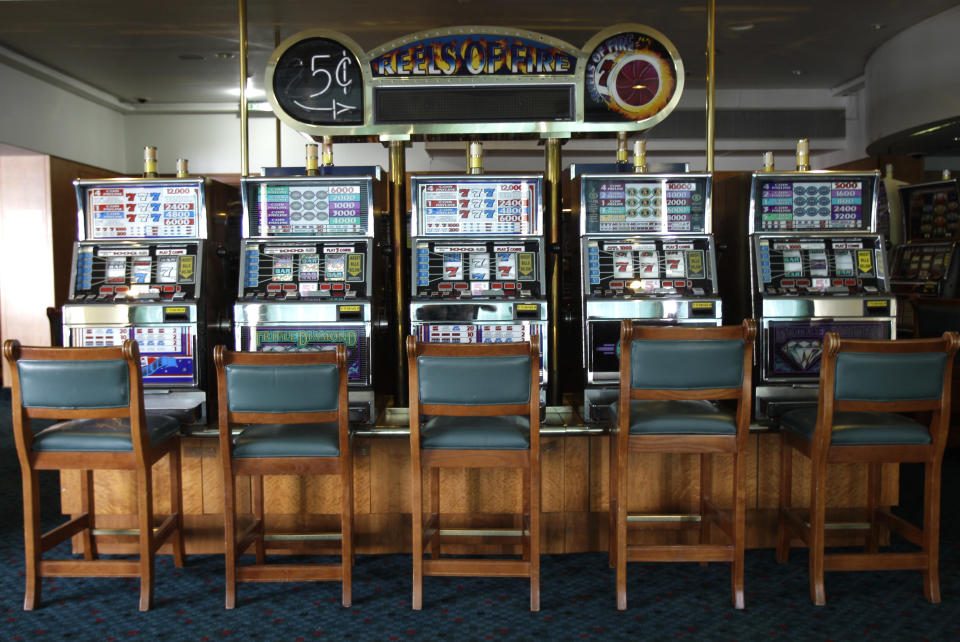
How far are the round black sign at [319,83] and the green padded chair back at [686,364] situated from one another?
2.13m

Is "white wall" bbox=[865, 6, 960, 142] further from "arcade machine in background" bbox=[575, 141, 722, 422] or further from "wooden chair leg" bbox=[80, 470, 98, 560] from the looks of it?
"wooden chair leg" bbox=[80, 470, 98, 560]

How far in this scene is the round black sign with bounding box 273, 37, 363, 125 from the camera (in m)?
3.97

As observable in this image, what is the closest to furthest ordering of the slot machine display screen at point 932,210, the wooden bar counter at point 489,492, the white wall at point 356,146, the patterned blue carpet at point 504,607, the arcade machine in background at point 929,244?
the patterned blue carpet at point 504,607, the wooden bar counter at point 489,492, the arcade machine in background at point 929,244, the slot machine display screen at point 932,210, the white wall at point 356,146

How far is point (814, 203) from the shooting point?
4.02m

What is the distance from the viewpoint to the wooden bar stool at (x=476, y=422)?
2754mm

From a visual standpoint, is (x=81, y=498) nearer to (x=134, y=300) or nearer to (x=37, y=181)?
(x=134, y=300)

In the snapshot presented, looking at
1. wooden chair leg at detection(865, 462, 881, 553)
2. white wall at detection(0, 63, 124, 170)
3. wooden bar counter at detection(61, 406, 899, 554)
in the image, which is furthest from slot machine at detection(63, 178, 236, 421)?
white wall at detection(0, 63, 124, 170)

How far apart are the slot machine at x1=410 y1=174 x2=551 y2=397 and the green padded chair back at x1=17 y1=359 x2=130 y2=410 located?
1.42 m

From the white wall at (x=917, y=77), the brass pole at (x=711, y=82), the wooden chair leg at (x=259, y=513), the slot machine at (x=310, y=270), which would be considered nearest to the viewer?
the wooden chair leg at (x=259, y=513)

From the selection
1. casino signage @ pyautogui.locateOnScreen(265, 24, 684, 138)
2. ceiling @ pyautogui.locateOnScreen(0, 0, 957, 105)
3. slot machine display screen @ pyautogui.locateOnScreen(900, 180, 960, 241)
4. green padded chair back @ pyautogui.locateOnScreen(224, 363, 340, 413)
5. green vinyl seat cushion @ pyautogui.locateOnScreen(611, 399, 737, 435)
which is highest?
ceiling @ pyautogui.locateOnScreen(0, 0, 957, 105)

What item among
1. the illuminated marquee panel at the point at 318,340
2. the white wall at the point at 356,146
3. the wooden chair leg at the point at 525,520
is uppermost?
the white wall at the point at 356,146

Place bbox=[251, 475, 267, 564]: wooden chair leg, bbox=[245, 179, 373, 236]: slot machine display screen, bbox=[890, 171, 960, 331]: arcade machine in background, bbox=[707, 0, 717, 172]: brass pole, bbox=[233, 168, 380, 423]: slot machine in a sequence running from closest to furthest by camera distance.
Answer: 1. bbox=[251, 475, 267, 564]: wooden chair leg
2. bbox=[233, 168, 380, 423]: slot machine
3. bbox=[245, 179, 373, 236]: slot machine display screen
4. bbox=[707, 0, 717, 172]: brass pole
5. bbox=[890, 171, 960, 331]: arcade machine in background

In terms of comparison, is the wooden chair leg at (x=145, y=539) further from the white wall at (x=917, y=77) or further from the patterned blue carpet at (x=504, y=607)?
the white wall at (x=917, y=77)

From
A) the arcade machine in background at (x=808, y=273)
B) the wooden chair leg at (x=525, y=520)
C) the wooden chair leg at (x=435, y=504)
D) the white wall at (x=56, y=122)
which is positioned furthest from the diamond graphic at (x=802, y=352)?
the white wall at (x=56, y=122)
